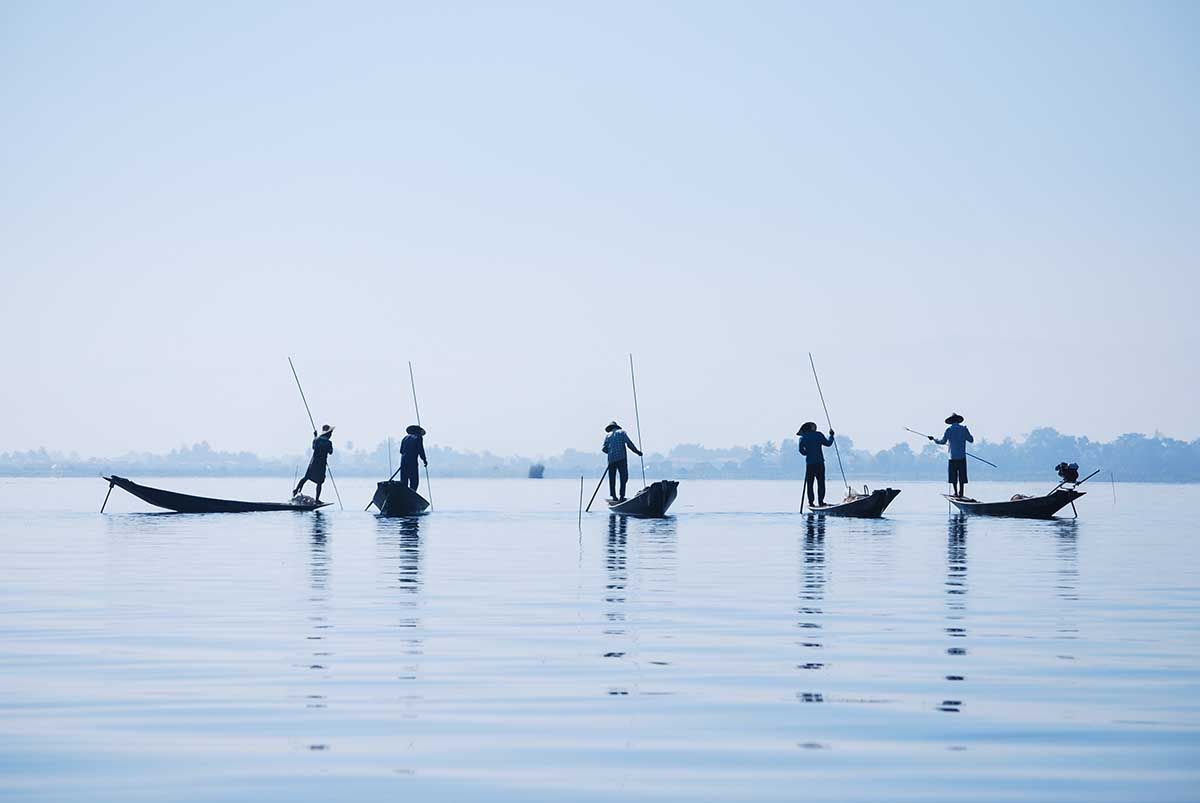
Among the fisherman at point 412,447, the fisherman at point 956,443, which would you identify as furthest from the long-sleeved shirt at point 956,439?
the fisherman at point 412,447

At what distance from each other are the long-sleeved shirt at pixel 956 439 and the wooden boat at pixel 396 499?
45.9 feet

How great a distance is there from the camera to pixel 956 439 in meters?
35.4

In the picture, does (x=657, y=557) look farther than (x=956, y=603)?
Yes

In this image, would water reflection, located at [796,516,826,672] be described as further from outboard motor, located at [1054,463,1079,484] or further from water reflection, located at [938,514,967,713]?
outboard motor, located at [1054,463,1079,484]

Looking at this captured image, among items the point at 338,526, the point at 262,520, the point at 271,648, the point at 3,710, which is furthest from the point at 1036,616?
the point at 262,520

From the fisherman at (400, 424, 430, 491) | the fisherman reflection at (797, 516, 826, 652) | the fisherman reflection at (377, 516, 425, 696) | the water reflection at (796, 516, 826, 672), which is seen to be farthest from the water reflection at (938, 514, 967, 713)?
the fisherman at (400, 424, 430, 491)

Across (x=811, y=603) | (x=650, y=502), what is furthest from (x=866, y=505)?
(x=811, y=603)

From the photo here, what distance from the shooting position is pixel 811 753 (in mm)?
6910

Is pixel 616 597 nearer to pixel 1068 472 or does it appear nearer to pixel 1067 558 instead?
pixel 1067 558

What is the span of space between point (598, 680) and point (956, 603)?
650 centimetres

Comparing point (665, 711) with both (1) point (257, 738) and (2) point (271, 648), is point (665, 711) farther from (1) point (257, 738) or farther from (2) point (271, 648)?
(2) point (271, 648)

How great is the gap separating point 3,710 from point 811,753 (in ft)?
15.5

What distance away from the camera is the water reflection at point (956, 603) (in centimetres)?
874

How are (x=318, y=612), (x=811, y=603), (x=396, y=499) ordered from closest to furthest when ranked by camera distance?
(x=318, y=612)
(x=811, y=603)
(x=396, y=499)
